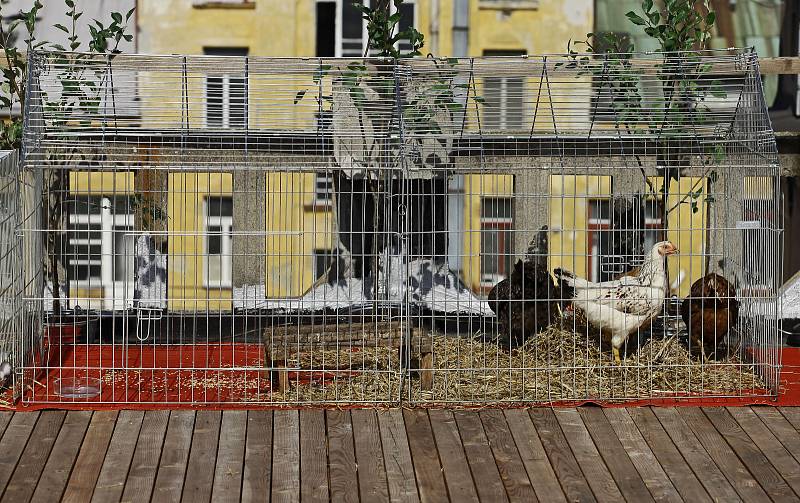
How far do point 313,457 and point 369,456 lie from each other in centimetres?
23

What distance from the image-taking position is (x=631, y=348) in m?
6.52

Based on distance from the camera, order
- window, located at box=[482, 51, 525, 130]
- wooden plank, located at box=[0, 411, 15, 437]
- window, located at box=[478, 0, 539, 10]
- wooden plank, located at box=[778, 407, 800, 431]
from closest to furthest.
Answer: wooden plank, located at box=[0, 411, 15, 437]
wooden plank, located at box=[778, 407, 800, 431]
window, located at box=[482, 51, 525, 130]
window, located at box=[478, 0, 539, 10]

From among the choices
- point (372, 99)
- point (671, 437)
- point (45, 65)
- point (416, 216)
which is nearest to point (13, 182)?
point (45, 65)

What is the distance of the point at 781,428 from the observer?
17.9 ft

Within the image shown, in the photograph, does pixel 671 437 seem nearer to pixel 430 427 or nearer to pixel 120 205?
pixel 430 427

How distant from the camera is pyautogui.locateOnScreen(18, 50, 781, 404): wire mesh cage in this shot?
5879 mm

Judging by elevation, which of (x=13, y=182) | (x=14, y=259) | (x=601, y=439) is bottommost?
(x=601, y=439)

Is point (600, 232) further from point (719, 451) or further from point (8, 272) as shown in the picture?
point (8, 272)

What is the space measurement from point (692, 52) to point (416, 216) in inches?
75.5

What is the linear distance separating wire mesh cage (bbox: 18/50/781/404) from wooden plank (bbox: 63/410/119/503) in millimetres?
338

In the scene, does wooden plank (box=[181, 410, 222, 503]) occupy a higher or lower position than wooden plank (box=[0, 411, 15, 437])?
lower

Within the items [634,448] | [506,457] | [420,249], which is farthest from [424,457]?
[420,249]

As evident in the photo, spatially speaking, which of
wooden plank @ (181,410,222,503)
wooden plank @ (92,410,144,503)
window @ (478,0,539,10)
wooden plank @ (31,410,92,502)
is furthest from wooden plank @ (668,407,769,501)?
window @ (478,0,539,10)

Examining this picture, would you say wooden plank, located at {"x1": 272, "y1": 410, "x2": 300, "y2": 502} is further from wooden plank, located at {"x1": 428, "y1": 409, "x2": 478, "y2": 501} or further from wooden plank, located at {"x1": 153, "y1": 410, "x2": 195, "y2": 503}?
wooden plank, located at {"x1": 428, "y1": 409, "x2": 478, "y2": 501}
